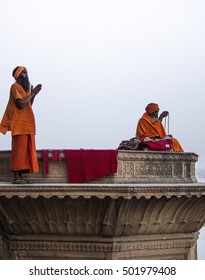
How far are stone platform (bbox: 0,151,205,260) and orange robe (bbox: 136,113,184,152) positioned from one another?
0.46 metres

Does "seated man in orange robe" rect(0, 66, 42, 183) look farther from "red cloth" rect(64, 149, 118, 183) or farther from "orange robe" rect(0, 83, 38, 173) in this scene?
"red cloth" rect(64, 149, 118, 183)

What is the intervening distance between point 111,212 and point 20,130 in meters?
1.79

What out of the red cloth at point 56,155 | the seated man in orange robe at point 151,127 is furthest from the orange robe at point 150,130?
the red cloth at point 56,155

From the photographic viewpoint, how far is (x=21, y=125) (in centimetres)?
1387

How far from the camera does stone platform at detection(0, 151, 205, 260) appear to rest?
13492 mm

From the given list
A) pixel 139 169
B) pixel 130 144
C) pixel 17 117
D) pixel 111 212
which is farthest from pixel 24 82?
pixel 111 212

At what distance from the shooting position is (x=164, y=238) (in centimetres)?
1466

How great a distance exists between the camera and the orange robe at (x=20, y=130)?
45.2 feet

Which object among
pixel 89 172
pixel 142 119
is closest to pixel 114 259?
pixel 89 172

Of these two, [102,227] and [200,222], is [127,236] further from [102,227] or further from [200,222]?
[200,222]

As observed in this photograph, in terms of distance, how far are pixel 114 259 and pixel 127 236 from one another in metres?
0.40

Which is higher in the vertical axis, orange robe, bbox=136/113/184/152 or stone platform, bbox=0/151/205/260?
orange robe, bbox=136/113/184/152

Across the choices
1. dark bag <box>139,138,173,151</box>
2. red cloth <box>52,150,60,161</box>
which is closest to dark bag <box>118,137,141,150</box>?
dark bag <box>139,138,173,151</box>

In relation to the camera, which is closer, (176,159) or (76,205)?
(76,205)
